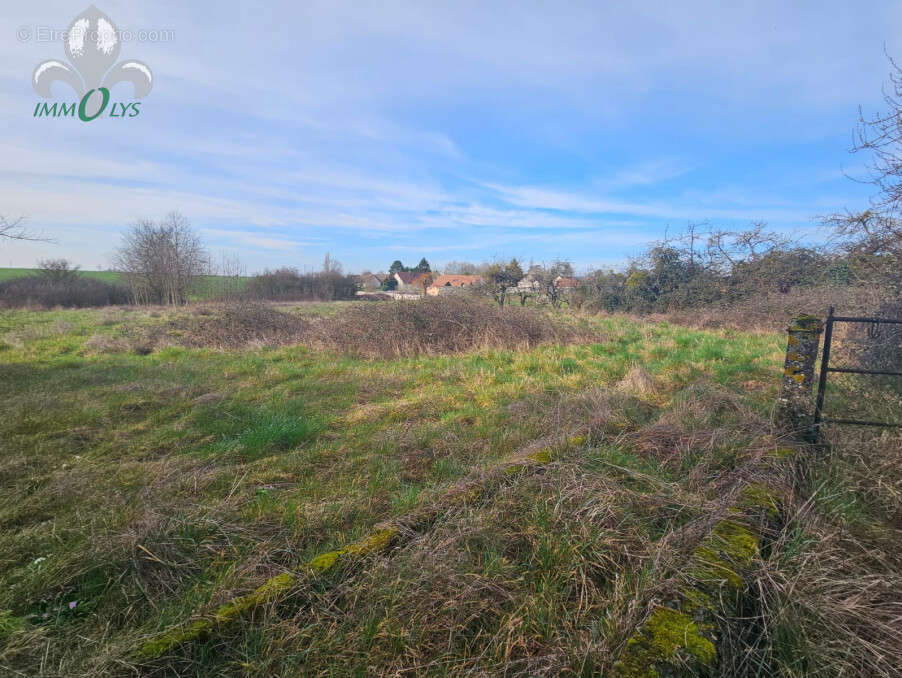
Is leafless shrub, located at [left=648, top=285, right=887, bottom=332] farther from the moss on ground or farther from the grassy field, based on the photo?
the moss on ground

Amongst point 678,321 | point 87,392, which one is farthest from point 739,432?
point 678,321

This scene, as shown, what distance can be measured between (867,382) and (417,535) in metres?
6.07

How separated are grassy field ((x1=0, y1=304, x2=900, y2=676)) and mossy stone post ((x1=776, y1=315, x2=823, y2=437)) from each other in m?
0.22

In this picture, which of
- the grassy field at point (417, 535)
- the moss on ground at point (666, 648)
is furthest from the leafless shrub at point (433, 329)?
the moss on ground at point (666, 648)

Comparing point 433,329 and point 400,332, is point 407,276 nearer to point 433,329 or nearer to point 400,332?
point 433,329

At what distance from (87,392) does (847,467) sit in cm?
982

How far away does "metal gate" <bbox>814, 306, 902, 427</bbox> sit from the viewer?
4.17 m

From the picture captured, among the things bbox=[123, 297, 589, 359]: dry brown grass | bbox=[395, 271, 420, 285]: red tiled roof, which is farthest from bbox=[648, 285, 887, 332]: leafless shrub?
bbox=[395, 271, 420, 285]: red tiled roof

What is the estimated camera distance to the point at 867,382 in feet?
16.5

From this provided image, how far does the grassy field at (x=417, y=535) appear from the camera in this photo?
172 centimetres

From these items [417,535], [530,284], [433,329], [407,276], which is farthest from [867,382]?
[407,276]

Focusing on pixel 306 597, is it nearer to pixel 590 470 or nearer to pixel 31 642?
pixel 31 642

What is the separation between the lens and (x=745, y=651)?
170cm

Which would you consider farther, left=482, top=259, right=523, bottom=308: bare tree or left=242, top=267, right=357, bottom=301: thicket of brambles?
left=242, top=267, right=357, bottom=301: thicket of brambles
